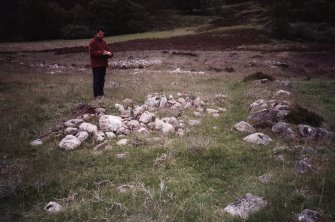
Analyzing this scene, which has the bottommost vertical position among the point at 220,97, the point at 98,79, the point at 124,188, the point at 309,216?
the point at 220,97

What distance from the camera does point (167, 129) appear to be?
36.6 ft

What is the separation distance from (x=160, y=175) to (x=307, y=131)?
16.8 feet

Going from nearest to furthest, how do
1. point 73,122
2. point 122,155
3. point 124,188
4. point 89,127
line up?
point 124,188, point 122,155, point 89,127, point 73,122

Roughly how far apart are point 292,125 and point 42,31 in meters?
68.1

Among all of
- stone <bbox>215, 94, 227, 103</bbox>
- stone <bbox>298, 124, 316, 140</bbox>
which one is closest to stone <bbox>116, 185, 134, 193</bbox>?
stone <bbox>298, 124, 316, 140</bbox>

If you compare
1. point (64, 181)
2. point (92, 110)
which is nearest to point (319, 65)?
point (92, 110)

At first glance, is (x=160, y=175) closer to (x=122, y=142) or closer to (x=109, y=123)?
(x=122, y=142)

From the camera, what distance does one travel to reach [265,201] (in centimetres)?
681

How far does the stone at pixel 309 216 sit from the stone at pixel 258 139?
419 centimetres

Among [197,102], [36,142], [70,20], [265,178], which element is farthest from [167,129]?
[70,20]

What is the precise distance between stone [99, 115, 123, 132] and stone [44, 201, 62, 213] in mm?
4129

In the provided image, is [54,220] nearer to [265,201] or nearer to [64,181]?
[64,181]

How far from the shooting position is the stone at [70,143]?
33.0 feet

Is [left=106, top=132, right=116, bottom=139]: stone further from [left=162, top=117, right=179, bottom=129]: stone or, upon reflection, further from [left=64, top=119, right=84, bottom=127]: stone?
[left=162, top=117, right=179, bottom=129]: stone
